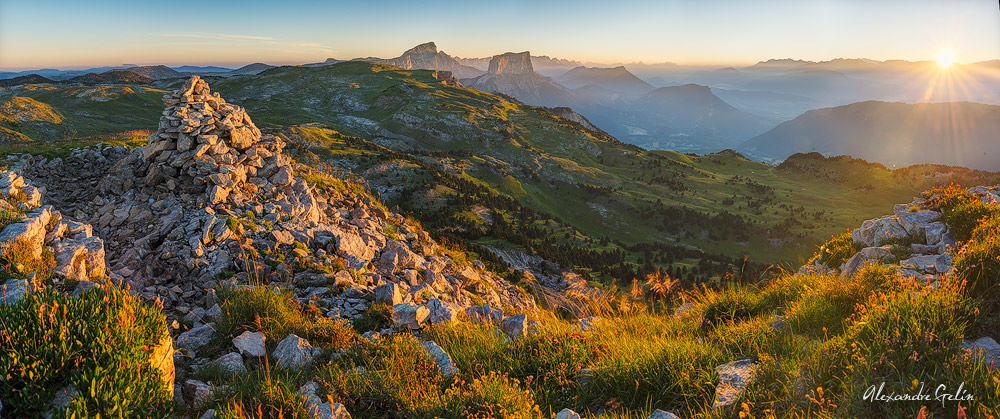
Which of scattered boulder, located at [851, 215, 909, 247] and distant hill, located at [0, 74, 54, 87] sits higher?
distant hill, located at [0, 74, 54, 87]

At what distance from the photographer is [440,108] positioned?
385 feet

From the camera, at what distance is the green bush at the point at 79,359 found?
4102 millimetres

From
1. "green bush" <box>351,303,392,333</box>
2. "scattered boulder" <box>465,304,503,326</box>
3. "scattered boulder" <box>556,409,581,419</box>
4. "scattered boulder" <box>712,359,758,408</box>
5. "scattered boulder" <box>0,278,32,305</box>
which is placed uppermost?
"scattered boulder" <box>0,278,32,305</box>

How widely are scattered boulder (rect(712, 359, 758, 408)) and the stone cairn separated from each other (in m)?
14.3

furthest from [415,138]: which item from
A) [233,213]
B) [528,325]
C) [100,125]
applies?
[528,325]

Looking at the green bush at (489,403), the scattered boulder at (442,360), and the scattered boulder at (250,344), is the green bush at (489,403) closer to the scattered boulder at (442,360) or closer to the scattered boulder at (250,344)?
the scattered boulder at (442,360)

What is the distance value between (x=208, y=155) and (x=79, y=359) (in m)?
12.1

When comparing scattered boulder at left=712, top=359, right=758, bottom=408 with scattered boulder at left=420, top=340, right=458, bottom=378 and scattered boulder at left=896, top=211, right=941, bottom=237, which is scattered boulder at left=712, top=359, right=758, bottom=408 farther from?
scattered boulder at left=896, top=211, right=941, bottom=237

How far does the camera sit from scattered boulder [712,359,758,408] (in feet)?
14.9

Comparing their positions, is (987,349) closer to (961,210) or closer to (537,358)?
(537,358)

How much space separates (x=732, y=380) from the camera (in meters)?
4.91

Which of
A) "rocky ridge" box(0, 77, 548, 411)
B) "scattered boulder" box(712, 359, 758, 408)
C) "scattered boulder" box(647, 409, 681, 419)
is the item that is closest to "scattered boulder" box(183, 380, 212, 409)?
"rocky ridge" box(0, 77, 548, 411)
